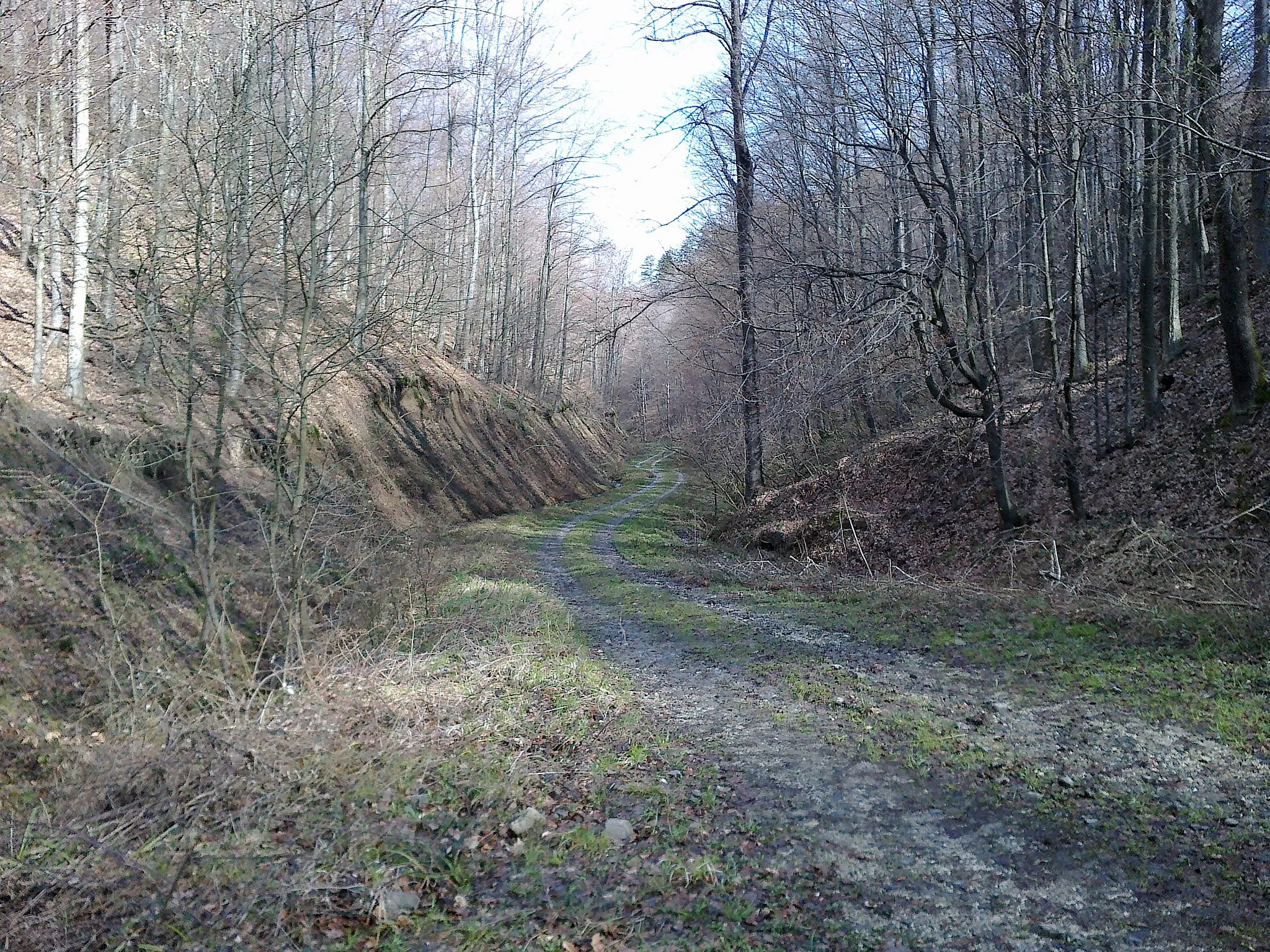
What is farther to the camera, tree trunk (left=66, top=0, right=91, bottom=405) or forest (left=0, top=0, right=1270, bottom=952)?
tree trunk (left=66, top=0, right=91, bottom=405)

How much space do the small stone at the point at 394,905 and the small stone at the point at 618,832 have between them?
44.9 inches

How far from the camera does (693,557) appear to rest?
1834 cm

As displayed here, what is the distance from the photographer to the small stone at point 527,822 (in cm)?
484

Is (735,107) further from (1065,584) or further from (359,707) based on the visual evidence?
(359,707)

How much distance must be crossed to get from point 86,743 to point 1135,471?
49.2 feet

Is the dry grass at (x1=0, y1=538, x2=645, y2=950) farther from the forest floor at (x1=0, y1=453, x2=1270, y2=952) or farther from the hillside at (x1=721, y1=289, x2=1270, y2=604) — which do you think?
the hillside at (x1=721, y1=289, x2=1270, y2=604)

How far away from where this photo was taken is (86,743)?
723 centimetres

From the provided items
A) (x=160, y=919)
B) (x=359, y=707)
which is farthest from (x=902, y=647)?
(x=160, y=919)

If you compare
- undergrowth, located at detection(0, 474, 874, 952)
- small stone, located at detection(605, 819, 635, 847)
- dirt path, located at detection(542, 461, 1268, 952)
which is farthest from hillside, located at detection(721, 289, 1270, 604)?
small stone, located at detection(605, 819, 635, 847)

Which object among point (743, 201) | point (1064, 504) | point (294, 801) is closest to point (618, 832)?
point (294, 801)

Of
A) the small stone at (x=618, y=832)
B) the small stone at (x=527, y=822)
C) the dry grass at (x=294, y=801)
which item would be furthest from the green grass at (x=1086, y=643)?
the small stone at (x=527, y=822)

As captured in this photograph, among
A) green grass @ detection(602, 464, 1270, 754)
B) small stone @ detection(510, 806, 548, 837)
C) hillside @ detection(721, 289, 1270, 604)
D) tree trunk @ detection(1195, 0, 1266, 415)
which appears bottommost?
small stone @ detection(510, 806, 548, 837)

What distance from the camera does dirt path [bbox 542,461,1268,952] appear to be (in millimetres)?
3814

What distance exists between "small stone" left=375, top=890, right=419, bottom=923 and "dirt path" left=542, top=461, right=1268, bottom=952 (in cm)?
211
